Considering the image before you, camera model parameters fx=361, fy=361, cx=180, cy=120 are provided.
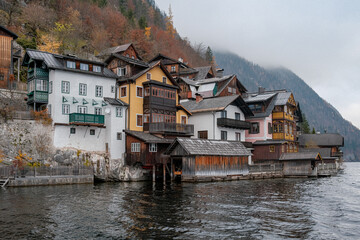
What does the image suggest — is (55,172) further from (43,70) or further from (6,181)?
(43,70)

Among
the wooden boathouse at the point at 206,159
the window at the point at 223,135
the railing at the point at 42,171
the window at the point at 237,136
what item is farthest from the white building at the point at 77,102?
the window at the point at 237,136

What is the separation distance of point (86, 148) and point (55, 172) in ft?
26.5

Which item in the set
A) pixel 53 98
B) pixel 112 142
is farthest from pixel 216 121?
pixel 53 98

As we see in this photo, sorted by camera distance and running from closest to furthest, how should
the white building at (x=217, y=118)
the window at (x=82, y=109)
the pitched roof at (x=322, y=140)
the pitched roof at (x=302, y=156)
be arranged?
the window at (x=82, y=109), the pitched roof at (x=302, y=156), the white building at (x=217, y=118), the pitched roof at (x=322, y=140)

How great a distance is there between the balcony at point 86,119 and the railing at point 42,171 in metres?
6.68

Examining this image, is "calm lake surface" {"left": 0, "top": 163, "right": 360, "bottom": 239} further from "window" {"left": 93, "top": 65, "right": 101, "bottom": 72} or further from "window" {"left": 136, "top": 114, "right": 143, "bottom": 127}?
"window" {"left": 93, "top": 65, "right": 101, "bottom": 72}

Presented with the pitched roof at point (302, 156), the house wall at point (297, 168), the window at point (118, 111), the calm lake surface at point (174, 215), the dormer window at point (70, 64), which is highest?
the dormer window at point (70, 64)

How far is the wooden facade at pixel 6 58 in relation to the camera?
55.2 m

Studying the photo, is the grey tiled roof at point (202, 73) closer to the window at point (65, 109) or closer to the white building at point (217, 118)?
the white building at point (217, 118)

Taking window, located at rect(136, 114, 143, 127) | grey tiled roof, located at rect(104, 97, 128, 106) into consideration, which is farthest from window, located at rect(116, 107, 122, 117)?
window, located at rect(136, 114, 143, 127)

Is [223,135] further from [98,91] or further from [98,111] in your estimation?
[98,91]

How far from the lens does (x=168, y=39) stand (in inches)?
4926

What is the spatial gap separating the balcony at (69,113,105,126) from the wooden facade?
48.2 feet

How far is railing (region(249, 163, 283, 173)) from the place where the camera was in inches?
2270
